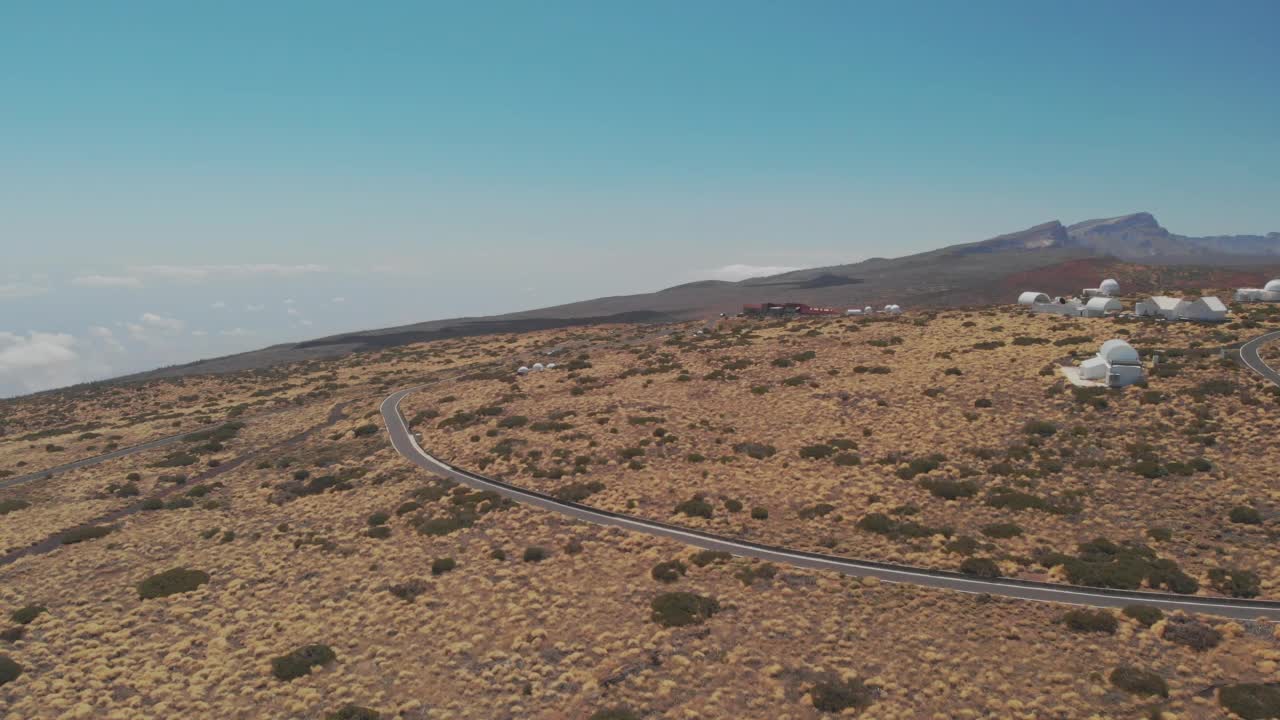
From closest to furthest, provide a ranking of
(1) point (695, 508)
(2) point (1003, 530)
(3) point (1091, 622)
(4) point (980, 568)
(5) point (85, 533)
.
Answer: (3) point (1091, 622), (4) point (980, 568), (2) point (1003, 530), (1) point (695, 508), (5) point (85, 533)

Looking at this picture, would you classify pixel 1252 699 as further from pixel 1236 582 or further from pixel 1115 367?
pixel 1115 367

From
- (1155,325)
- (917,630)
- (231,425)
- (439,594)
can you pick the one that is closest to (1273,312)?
(1155,325)

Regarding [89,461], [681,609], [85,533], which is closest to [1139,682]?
[681,609]

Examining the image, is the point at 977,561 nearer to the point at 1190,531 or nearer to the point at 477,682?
the point at 1190,531

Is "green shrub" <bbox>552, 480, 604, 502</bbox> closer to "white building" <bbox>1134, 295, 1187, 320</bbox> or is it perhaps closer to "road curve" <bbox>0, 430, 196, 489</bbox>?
"road curve" <bbox>0, 430, 196, 489</bbox>

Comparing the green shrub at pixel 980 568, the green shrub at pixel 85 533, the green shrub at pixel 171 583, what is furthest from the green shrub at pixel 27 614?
the green shrub at pixel 980 568

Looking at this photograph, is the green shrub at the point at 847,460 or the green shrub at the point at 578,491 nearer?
the green shrub at the point at 578,491

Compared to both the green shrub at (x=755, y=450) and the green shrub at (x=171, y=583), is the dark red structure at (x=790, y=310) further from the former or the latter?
the green shrub at (x=171, y=583)
